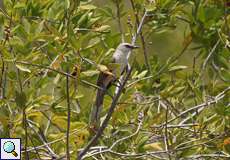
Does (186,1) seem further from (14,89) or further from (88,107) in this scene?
(14,89)

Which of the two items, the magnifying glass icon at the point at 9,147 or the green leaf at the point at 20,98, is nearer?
the green leaf at the point at 20,98

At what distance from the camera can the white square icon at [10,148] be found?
225 centimetres

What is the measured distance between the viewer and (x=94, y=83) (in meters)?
2.43

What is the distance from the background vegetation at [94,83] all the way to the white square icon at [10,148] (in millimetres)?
37

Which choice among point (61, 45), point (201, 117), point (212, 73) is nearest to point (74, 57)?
point (61, 45)

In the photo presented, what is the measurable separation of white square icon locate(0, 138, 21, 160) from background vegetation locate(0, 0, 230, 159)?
4cm

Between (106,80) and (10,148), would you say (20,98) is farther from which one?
(106,80)

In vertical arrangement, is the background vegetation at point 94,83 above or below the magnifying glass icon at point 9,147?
above

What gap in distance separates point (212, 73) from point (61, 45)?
1216 mm

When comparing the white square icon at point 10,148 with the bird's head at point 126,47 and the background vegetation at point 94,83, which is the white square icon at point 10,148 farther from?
the bird's head at point 126,47

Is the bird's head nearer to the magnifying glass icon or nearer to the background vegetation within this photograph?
the background vegetation

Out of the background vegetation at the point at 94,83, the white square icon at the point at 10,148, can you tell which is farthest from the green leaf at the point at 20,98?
the white square icon at the point at 10,148

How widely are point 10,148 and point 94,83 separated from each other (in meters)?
0.41

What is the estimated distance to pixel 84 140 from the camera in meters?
2.46
